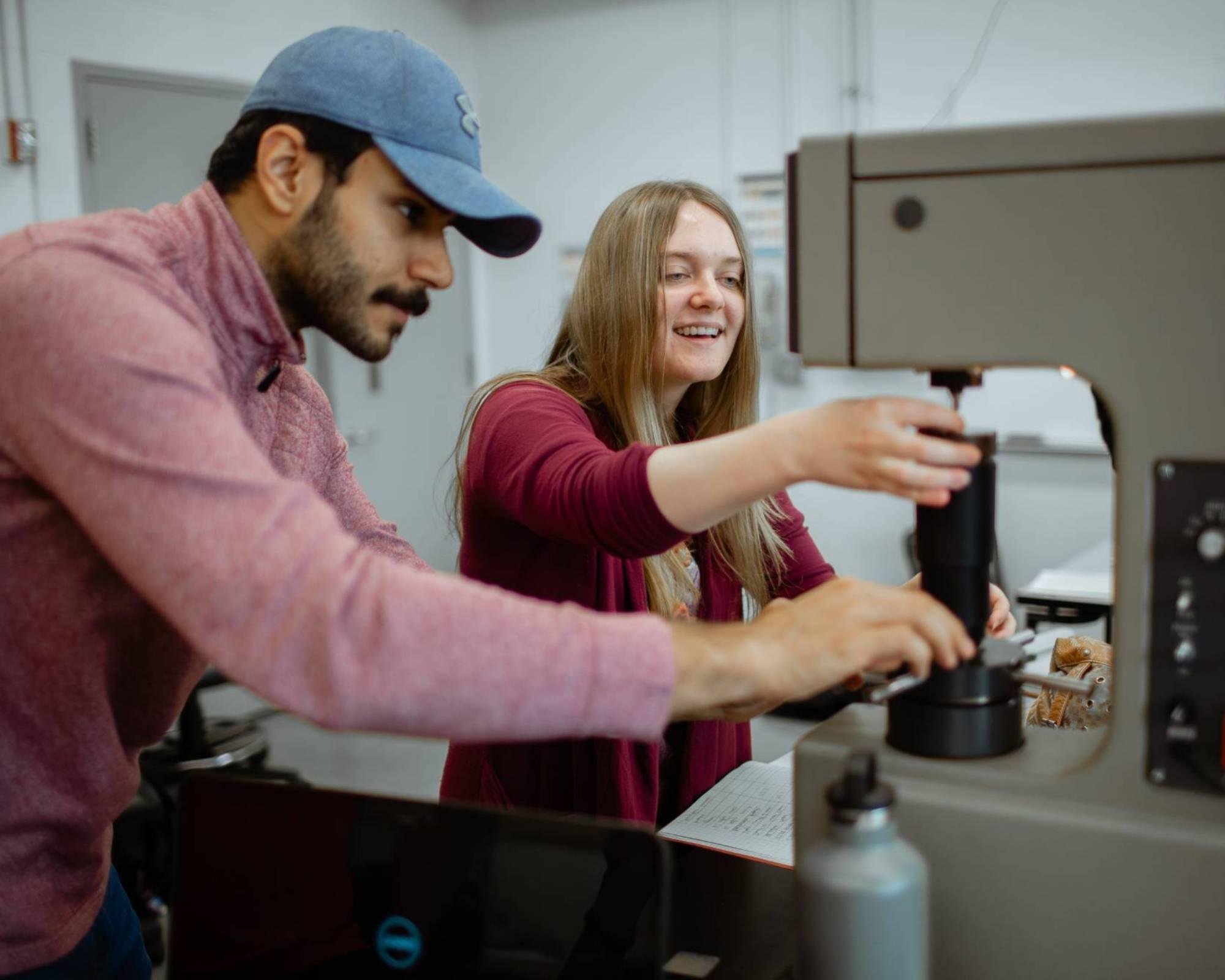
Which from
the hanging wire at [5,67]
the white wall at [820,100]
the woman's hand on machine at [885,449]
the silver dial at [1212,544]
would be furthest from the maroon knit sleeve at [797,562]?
the hanging wire at [5,67]

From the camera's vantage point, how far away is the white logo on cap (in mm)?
1005

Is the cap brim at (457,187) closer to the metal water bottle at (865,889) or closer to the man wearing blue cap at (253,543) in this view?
the man wearing blue cap at (253,543)

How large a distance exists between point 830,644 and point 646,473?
265mm

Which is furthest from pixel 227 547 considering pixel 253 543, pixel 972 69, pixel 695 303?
pixel 972 69

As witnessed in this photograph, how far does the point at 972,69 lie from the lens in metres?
3.83

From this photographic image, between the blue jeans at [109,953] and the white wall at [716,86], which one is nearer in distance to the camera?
the blue jeans at [109,953]

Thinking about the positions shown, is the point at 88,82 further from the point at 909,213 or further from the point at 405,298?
the point at 909,213

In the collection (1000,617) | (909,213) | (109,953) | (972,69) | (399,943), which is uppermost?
(972,69)

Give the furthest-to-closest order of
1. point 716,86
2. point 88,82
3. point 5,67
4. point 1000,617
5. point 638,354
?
point 716,86, point 88,82, point 5,67, point 638,354, point 1000,617

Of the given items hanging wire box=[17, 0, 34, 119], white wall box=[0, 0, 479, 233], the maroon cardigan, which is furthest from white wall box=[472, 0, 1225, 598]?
the maroon cardigan

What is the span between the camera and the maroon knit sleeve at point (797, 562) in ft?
5.45

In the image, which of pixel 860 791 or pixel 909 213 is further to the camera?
pixel 909 213

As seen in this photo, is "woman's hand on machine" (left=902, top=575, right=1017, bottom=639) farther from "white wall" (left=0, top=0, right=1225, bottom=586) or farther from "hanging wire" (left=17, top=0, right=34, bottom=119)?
"hanging wire" (left=17, top=0, right=34, bottom=119)

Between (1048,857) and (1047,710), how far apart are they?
0.41 metres
